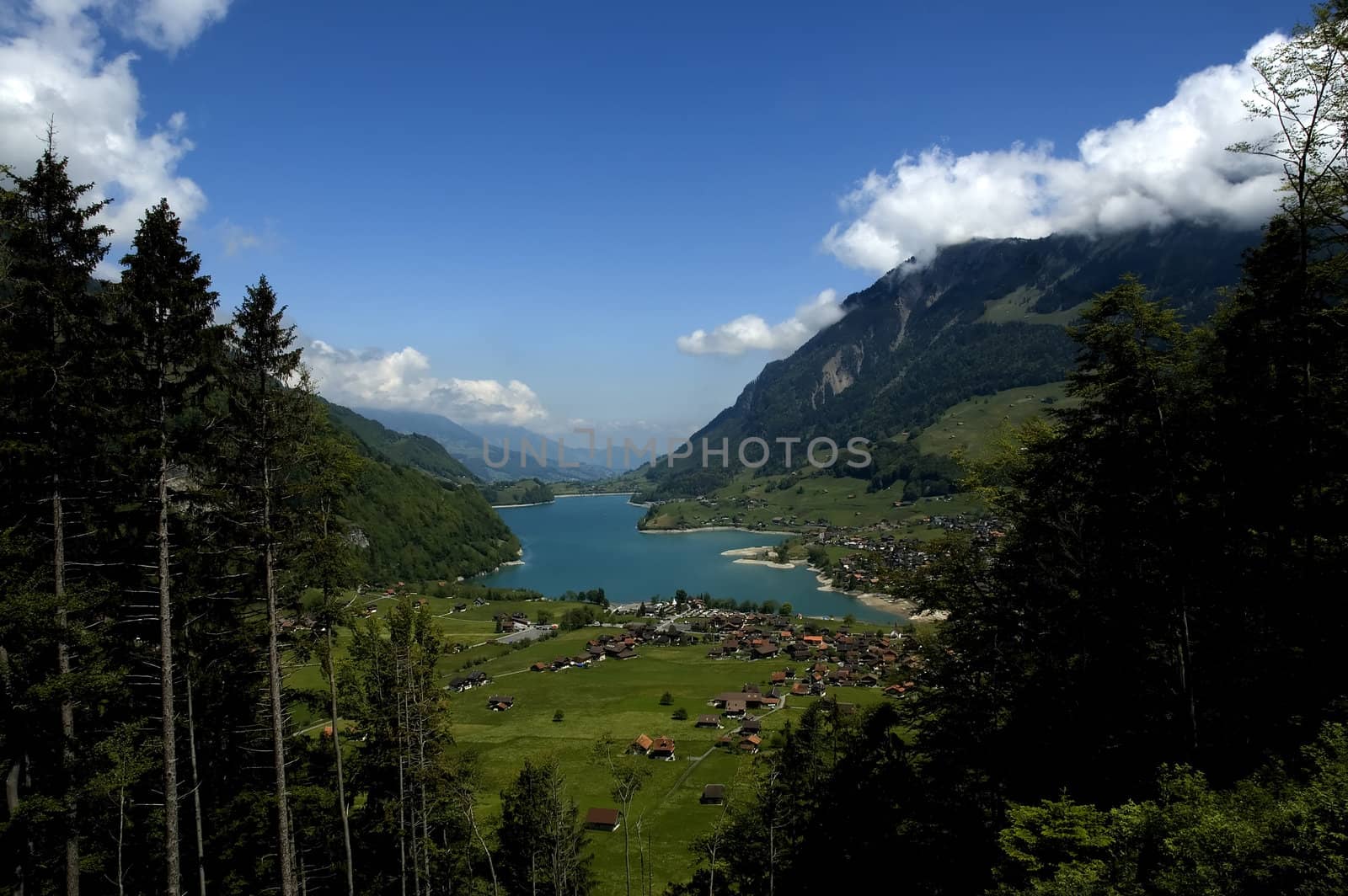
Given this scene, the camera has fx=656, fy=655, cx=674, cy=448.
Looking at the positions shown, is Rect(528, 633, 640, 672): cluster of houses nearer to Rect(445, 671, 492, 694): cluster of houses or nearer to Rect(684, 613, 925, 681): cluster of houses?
Rect(445, 671, 492, 694): cluster of houses

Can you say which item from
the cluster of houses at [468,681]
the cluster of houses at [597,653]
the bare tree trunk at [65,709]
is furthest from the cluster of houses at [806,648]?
the bare tree trunk at [65,709]

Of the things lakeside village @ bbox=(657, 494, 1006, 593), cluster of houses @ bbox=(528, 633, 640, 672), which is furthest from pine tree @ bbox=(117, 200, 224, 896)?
lakeside village @ bbox=(657, 494, 1006, 593)

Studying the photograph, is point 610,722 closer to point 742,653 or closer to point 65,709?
point 742,653

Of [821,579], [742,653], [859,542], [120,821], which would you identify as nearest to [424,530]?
[821,579]

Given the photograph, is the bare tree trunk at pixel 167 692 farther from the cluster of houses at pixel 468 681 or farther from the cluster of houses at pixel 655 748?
the cluster of houses at pixel 468 681

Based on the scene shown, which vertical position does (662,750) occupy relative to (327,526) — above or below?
below
